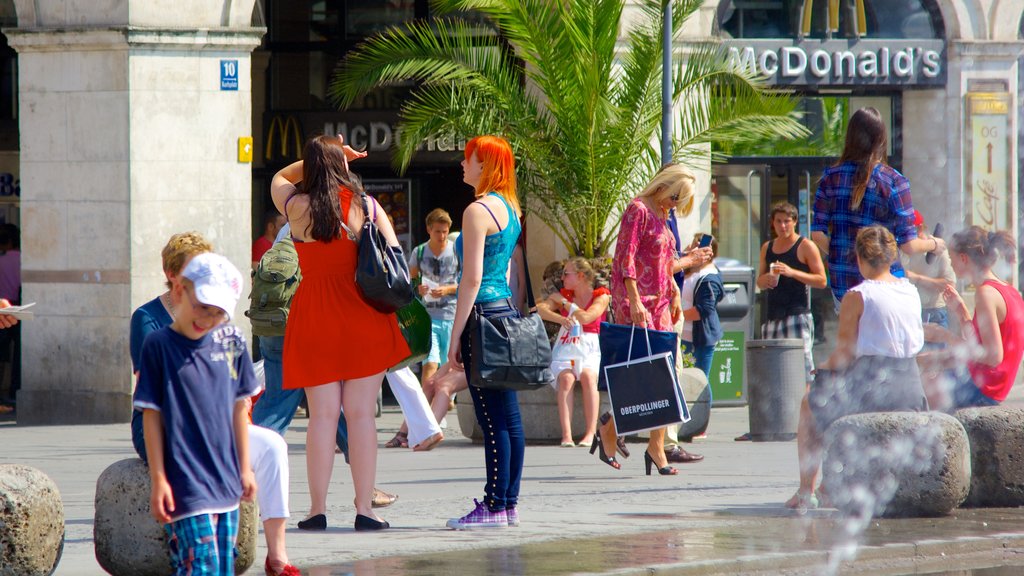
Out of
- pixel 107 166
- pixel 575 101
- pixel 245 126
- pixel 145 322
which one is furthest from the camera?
pixel 245 126

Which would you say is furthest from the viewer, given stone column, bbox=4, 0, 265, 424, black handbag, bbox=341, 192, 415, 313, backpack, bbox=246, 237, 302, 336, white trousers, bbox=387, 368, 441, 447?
stone column, bbox=4, 0, 265, 424

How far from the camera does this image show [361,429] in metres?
7.84

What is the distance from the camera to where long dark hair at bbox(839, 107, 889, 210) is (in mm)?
8820

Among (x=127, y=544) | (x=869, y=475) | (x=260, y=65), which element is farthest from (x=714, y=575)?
(x=260, y=65)

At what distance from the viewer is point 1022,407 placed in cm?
917

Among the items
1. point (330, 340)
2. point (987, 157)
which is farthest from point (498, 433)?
point (987, 157)

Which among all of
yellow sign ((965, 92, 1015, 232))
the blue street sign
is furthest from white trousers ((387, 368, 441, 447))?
yellow sign ((965, 92, 1015, 232))

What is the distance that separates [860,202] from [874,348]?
0.89m

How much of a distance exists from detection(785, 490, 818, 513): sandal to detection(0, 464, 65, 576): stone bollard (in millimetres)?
3985

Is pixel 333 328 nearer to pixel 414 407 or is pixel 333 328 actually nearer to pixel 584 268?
pixel 414 407

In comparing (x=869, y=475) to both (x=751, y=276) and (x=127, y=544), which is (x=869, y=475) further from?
(x=751, y=276)

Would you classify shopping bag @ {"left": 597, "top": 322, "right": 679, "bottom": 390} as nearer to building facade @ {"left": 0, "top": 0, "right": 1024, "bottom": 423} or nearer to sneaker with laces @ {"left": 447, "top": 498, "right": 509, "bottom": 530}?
sneaker with laces @ {"left": 447, "top": 498, "right": 509, "bottom": 530}

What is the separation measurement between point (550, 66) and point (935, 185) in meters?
5.63

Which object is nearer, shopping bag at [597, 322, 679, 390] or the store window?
shopping bag at [597, 322, 679, 390]
